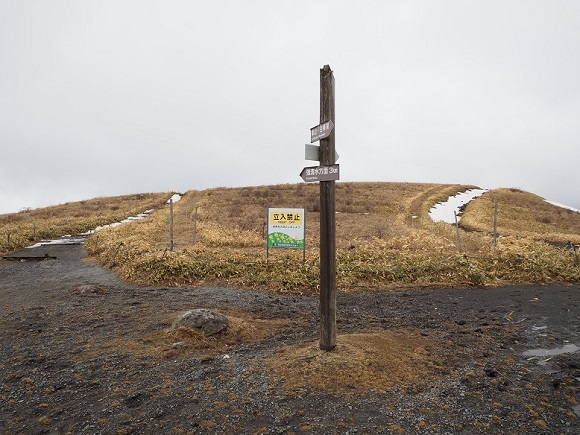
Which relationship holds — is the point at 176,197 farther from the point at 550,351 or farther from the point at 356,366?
the point at 550,351

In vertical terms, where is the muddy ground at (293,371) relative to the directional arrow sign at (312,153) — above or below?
below

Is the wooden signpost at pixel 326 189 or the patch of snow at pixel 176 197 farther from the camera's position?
the patch of snow at pixel 176 197

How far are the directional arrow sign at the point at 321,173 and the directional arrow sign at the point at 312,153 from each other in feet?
0.47

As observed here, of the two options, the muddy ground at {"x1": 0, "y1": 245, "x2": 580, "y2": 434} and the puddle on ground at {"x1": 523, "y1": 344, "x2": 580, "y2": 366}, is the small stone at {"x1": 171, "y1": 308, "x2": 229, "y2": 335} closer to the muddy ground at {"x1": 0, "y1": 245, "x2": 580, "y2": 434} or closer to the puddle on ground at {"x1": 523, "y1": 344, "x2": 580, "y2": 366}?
the muddy ground at {"x1": 0, "y1": 245, "x2": 580, "y2": 434}

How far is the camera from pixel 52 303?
9.27 m

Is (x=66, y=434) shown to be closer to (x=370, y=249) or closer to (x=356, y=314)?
(x=356, y=314)

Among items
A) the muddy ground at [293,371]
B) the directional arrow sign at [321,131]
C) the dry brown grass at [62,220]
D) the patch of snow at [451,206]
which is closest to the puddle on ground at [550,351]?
the muddy ground at [293,371]

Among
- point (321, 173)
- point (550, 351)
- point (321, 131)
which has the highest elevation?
point (321, 131)

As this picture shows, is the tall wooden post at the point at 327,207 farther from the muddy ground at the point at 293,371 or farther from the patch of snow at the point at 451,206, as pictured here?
the patch of snow at the point at 451,206

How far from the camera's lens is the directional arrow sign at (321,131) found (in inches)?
207

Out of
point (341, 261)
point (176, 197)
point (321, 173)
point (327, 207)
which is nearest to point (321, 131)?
point (321, 173)

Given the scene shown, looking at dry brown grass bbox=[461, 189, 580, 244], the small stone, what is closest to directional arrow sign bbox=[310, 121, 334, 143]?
the small stone

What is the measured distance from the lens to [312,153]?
17.7ft

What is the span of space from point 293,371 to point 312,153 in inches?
115
